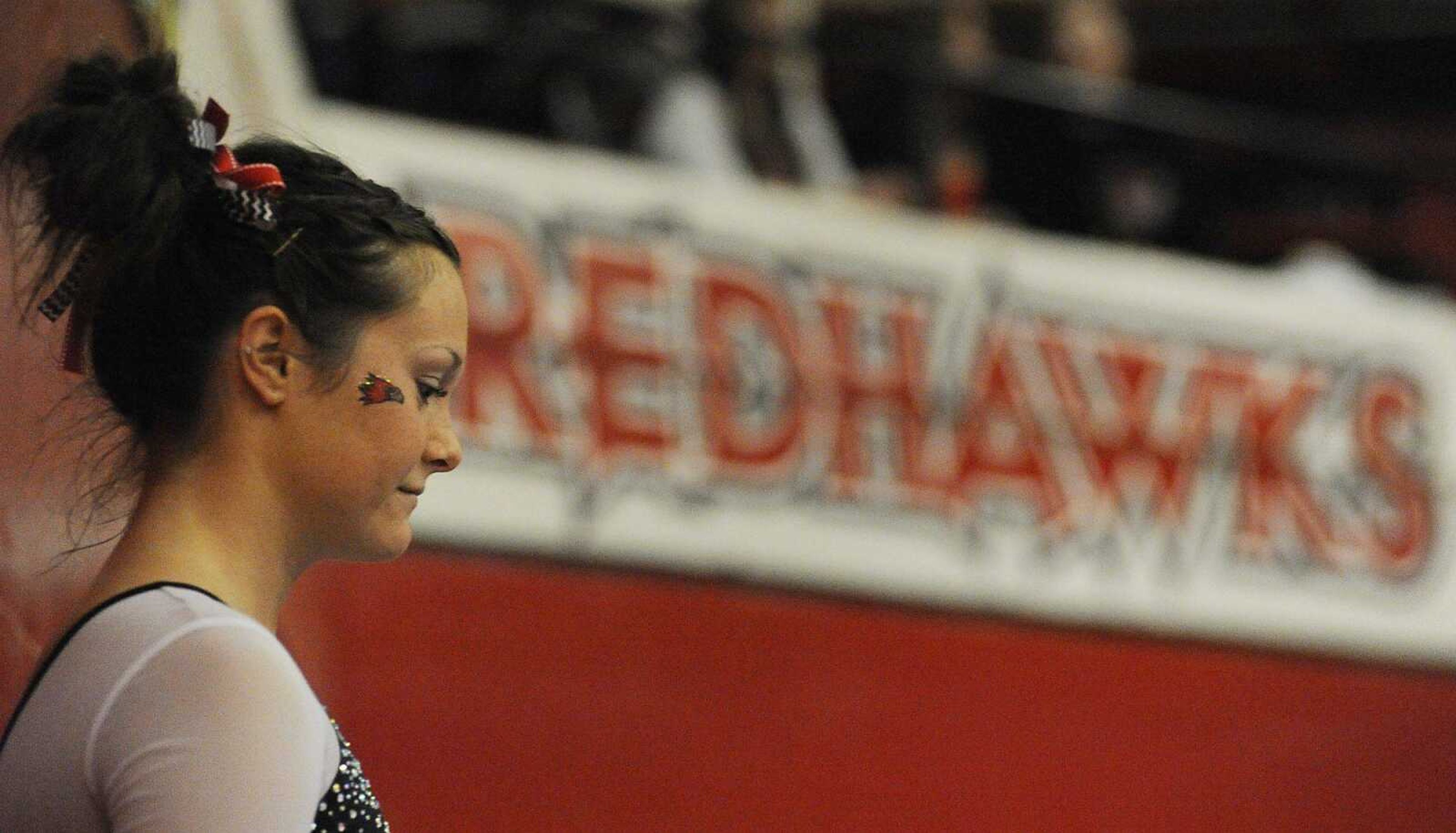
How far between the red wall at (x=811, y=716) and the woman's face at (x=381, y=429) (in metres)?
1.62

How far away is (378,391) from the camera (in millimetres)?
953

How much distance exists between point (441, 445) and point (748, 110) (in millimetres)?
2723

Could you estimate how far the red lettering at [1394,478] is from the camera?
13.0 ft

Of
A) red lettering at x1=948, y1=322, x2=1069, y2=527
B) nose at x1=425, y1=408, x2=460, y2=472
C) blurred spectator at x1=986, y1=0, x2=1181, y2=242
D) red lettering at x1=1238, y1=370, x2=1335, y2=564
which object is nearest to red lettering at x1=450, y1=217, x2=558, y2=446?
red lettering at x1=948, y1=322, x2=1069, y2=527

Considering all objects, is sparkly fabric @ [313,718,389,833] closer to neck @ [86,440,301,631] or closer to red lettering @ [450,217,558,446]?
neck @ [86,440,301,631]

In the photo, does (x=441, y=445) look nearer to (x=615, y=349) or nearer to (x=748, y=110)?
(x=615, y=349)

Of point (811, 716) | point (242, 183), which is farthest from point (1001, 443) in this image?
point (242, 183)

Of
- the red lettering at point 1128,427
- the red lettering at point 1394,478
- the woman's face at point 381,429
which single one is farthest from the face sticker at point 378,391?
the red lettering at point 1394,478

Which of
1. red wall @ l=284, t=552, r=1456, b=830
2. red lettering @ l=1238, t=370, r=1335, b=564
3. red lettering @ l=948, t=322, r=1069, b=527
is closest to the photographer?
red wall @ l=284, t=552, r=1456, b=830

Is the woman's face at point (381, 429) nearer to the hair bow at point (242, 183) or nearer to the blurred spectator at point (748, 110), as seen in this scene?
the hair bow at point (242, 183)

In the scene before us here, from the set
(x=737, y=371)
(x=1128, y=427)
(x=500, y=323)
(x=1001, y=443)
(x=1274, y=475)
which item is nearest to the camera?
(x=500, y=323)

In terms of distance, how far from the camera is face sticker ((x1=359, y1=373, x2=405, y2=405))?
95 centimetres

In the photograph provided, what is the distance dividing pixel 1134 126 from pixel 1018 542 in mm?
1182

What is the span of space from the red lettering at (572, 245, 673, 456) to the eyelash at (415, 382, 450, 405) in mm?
2274
